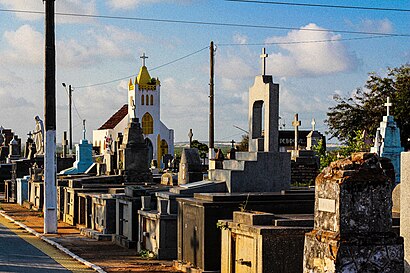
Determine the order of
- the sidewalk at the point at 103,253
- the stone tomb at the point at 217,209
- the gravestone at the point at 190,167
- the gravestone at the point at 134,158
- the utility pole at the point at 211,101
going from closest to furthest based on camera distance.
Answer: the stone tomb at the point at 217,209, the sidewalk at the point at 103,253, the gravestone at the point at 190,167, the gravestone at the point at 134,158, the utility pole at the point at 211,101

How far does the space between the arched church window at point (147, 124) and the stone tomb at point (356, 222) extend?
6746 centimetres

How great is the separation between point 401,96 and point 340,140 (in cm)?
468

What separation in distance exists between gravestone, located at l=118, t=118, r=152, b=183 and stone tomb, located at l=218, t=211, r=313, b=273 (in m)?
14.0

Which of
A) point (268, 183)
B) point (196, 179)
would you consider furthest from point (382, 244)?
point (196, 179)

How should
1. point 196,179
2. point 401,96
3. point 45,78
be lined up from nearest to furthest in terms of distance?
point 196,179 < point 45,78 < point 401,96

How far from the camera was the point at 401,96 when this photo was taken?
46.0 m

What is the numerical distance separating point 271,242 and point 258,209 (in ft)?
6.48

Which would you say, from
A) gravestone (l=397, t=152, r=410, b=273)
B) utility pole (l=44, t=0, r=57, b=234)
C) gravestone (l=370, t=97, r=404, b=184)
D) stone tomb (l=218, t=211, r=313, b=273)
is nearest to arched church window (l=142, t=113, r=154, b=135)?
gravestone (l=370, t=97, r=404, b=184)

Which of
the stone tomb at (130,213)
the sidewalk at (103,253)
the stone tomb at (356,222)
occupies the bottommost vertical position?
the sidewalk at (103,253)

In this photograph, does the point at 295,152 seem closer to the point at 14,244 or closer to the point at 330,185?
the point at 14,244

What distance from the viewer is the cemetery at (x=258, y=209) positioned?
6.94 m

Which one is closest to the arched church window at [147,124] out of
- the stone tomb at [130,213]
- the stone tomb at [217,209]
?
the stone tomb at [130,213]

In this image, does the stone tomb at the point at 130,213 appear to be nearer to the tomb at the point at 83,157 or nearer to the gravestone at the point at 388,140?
the gravestone at the point at 388,140

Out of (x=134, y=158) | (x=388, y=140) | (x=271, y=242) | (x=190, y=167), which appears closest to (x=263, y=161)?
(x=271, y=242)
